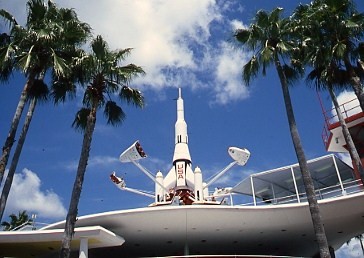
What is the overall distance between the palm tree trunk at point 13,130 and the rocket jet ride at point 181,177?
22.6 meters

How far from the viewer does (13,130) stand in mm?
18188

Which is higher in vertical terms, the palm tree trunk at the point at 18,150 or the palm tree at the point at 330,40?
the palm tree at the point at 330,40

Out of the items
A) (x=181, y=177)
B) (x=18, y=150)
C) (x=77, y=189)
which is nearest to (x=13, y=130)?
(x=18, y=150)

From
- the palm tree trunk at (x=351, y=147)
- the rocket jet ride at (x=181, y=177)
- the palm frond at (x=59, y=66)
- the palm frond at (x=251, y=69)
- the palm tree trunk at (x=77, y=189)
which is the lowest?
the palm tree trunk at (x=77, y=189)

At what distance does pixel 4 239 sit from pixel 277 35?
2178cm

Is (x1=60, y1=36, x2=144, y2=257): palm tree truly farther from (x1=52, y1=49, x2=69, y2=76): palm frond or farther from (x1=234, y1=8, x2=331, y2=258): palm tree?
(x1=234, y1=8, x2=331, y2=258): palm tree

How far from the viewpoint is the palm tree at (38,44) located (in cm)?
1888

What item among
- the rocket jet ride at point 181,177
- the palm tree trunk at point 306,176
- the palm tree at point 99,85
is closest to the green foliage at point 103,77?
the palm tree at point 99,85

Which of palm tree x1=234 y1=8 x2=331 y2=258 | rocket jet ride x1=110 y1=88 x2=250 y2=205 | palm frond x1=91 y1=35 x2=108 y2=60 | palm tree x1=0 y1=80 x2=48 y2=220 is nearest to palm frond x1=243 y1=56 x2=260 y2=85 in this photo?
palm tree x1=234 y1=8 x2=331 y2=258

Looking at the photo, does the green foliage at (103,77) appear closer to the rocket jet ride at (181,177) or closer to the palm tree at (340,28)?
the palm tree at (340,28)

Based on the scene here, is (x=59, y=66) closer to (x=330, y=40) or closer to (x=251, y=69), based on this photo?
(x=251, y=69)

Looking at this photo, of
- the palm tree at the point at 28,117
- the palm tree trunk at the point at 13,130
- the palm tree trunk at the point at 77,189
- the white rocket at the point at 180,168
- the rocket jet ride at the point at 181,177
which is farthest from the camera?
the white rocket at the point at 180,168

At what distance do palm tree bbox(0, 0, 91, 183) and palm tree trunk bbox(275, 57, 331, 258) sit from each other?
11287mm

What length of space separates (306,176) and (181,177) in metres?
27.1
